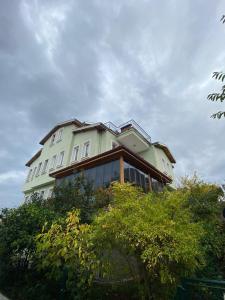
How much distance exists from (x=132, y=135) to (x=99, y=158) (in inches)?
304

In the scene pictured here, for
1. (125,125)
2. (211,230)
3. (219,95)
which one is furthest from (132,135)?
(219,95)

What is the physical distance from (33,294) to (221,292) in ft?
17.9

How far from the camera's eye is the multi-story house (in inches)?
569

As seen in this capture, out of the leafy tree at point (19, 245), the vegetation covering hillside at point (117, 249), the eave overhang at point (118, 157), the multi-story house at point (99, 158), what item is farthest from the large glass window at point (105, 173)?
the vegetation covering hillside at point (117, 249)

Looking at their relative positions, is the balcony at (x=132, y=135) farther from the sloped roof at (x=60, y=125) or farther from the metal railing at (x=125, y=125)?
the sloped roof at (x=60, y=125)

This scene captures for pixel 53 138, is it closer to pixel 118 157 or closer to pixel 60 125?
pixel 60 125

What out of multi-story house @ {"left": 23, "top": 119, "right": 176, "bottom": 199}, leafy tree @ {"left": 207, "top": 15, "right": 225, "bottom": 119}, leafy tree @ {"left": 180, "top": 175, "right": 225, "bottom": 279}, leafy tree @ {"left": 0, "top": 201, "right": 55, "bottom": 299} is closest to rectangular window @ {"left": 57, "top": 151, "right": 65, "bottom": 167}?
multi-story house @ {"left": 23, "top": 119, "right": 176, "bottom": 199}

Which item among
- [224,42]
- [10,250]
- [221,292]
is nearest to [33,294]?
[10,250]

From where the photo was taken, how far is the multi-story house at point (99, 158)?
14.5 metres

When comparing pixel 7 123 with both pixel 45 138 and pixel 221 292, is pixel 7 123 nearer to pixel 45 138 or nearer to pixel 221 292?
pixel 45 138

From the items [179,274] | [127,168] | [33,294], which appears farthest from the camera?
[127,168]

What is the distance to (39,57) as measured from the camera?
1181cm

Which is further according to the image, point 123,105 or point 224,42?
point 123,105

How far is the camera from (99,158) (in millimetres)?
14812
